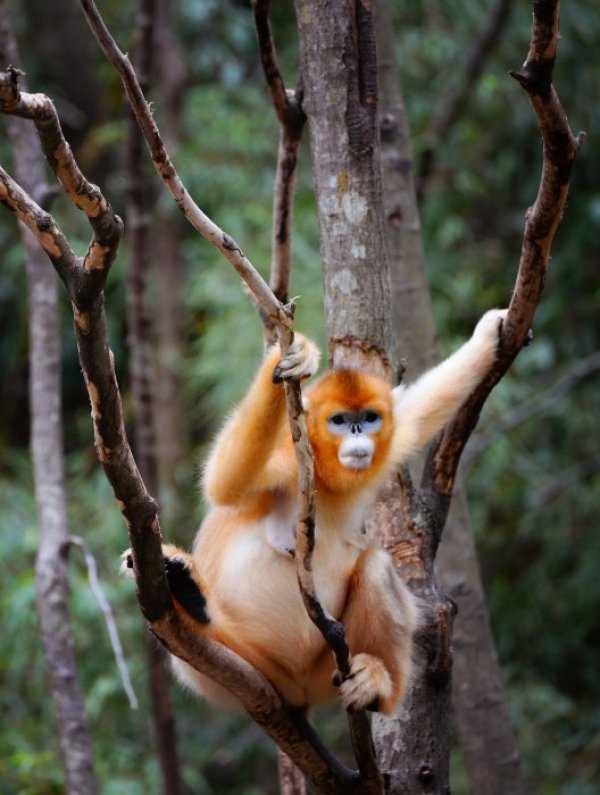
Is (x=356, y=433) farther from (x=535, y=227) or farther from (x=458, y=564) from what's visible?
(x=458, y=564)

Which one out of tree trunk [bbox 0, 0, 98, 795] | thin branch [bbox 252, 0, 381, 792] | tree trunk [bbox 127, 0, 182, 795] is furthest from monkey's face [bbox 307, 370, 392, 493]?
tree trunk [bbox 127, 0, 182, 795]

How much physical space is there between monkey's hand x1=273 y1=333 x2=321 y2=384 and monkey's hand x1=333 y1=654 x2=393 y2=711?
2.51 feet

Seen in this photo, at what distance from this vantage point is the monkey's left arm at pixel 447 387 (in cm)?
342

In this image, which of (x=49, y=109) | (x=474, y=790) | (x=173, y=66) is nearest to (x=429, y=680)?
(x=474, y=790)

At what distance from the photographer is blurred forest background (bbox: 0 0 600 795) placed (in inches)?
251

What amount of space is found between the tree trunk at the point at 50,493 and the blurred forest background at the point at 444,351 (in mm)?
1479

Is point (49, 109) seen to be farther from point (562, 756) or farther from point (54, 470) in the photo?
point (562, 756)

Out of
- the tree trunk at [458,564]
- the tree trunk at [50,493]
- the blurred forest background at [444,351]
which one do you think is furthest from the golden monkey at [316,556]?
the blurred forest background at [444,351]

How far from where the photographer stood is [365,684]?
2.87 meters

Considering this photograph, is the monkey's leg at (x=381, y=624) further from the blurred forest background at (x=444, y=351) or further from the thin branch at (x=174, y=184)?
the blurred forest background at (x=444, y=351)

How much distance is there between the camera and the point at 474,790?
14.5ft

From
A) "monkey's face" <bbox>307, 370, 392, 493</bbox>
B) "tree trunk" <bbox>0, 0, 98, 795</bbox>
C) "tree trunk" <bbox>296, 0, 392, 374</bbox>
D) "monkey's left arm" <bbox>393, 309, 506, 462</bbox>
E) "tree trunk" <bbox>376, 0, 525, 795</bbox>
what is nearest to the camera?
"monkey's face" <bbox>307, 370, 392, 493</bbox>

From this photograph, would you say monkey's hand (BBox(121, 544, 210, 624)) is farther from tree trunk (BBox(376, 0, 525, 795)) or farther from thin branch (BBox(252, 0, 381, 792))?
tree trunk (BBox(376, 0, 525, 795))

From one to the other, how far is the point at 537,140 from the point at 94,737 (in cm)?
446
